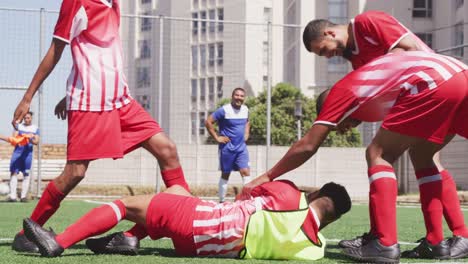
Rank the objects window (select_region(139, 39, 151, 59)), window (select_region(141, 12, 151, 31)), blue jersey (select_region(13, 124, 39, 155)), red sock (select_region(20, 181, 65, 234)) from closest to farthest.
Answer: red sock (select_region(20, 181, 65, 234)), blue jersey (select_region(13, 124, 39, 155)), window (select_region(139, 39, 151, 59)), window (select_region(141, 12, 151, 31))

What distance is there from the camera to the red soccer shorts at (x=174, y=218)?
4898mm

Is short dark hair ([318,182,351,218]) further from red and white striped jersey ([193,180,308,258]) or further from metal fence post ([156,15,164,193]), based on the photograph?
metal fence post ([156,15,164,193])

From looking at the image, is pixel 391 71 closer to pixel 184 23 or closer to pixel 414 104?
pixel 414 104

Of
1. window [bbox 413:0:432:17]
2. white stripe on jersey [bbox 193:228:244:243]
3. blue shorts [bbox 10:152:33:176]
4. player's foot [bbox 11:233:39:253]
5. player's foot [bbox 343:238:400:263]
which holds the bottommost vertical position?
blue shorts [bbox 10:152:33:176]

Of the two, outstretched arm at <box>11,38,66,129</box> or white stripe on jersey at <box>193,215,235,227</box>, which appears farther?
outstretched arm at <box>11,38,66,129</box>

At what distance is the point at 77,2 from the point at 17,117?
874 mm

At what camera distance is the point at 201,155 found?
2069cm

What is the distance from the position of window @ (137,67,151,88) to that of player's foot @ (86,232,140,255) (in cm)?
1301

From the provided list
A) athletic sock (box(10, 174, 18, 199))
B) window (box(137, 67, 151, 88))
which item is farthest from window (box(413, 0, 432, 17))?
athletic sock (box(10, 174, 18, 199))

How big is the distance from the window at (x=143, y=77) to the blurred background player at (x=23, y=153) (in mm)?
2643

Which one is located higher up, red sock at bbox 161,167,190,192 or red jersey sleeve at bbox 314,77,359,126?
red jersey sleeve at bbox 314,77,359,126

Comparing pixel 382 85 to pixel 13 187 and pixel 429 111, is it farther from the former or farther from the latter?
pixel 13 187

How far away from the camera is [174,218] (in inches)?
193

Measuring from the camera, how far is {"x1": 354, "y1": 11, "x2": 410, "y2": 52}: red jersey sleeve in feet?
16.9
